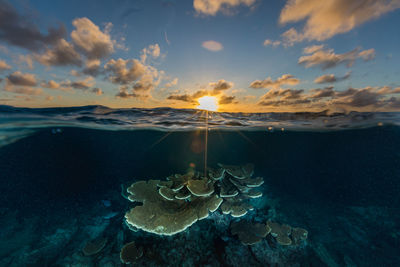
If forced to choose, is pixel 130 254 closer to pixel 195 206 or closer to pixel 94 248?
pixel 94 248

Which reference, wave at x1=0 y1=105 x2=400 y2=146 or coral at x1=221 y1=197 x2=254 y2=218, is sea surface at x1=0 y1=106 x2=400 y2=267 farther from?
coral at x1=221 y1=197 x2=254 y2=218

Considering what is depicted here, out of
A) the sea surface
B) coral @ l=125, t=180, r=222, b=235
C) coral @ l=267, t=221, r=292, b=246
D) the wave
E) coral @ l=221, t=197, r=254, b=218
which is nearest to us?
coral @ l=125, t=180, r=222, b=235

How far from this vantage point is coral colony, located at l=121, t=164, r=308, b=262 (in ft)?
15.0

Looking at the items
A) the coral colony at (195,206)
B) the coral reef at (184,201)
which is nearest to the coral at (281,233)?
the coral colony at (195,206)

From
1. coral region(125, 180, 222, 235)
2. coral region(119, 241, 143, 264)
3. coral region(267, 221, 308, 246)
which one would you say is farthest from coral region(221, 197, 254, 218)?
coral region(119, 241, 143, 264)

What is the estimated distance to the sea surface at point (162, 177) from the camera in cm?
592

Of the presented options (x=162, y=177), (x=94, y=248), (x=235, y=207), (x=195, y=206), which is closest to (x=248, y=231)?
(x=235, y=207)

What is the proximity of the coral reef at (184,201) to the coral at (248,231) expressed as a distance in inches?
39.6

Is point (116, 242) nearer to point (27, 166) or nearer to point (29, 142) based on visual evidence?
point (29, 142)

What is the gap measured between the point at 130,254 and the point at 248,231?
434 centimetres

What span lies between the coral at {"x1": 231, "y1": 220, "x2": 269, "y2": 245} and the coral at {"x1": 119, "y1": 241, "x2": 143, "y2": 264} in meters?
3.43

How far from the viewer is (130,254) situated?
5.34 m

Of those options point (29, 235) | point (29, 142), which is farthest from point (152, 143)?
point (29, 235)

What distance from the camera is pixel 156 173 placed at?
50.0 feet
